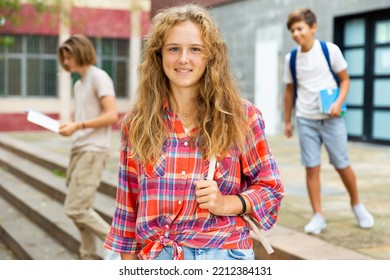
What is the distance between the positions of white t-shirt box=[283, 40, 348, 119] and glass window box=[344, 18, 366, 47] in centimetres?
726

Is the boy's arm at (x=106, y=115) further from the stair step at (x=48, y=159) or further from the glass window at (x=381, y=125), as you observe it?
the glass window at (x=381, y=125)

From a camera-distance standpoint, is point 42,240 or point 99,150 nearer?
point 99,150

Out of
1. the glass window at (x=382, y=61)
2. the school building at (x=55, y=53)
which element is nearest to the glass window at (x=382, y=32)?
the glass window at (x=382, y=61)

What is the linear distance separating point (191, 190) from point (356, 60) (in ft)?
34.6

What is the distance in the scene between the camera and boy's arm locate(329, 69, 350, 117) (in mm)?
4781

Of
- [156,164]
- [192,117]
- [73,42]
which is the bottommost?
[156,164]

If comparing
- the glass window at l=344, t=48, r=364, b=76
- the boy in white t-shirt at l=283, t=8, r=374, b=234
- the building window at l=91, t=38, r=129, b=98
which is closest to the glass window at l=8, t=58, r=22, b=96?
the building window at l=91, t=38, r=129, b=98

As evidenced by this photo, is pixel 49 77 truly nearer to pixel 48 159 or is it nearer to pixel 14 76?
pixel 14 76

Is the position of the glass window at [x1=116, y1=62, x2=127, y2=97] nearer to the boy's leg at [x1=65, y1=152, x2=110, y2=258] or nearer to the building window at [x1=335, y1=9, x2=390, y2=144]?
the building window at [x1=335, y1=9, x2=390, y2=144]

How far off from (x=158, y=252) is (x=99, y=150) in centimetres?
270

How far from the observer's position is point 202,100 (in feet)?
6.81

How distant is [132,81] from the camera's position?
1845cm

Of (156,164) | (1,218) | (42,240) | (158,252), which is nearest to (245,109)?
(156,164)
